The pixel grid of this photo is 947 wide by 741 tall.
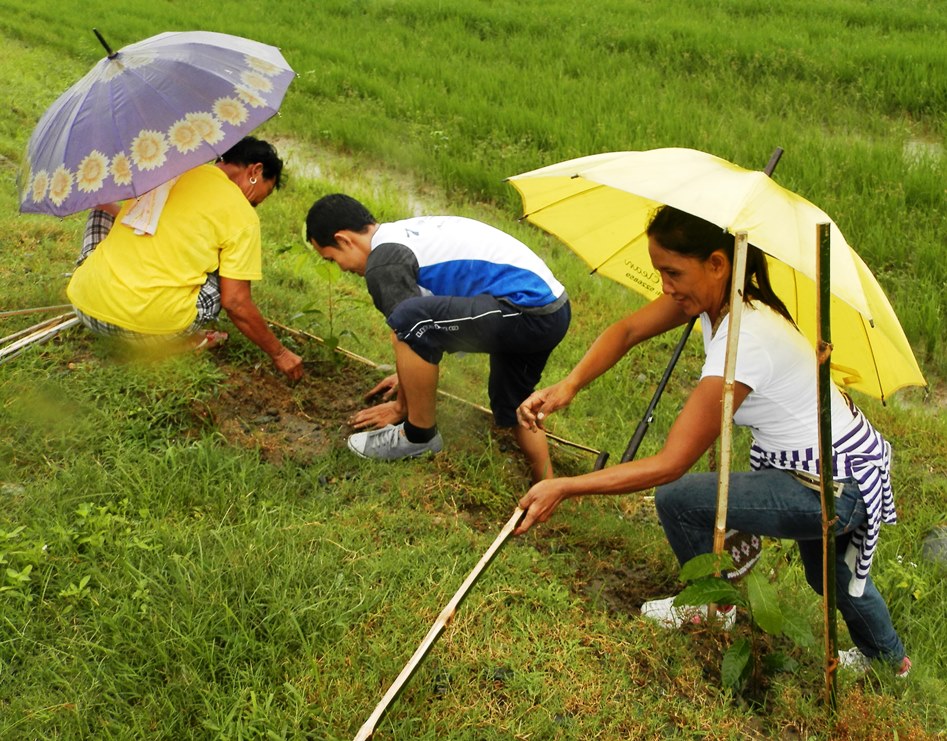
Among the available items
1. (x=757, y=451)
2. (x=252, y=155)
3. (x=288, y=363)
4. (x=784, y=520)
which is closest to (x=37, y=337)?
(x=288, y=363)

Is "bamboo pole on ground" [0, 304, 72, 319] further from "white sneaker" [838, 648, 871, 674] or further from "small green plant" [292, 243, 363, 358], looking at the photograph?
"white sneaker" [838, 648, 871, 674]

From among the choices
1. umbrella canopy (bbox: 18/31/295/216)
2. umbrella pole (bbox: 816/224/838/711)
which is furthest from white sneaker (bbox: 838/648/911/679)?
umbrella canopy (bbox: 18/31/295/216)

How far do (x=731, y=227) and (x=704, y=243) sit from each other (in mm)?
329

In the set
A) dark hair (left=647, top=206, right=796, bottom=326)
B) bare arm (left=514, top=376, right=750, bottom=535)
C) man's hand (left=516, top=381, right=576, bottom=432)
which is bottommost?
man's hand (left=516, top=381, right=576, bottom=432)

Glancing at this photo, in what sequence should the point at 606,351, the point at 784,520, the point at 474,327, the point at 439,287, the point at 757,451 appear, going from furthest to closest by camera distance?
the point at 439,287, the point at 474,327, the point at 606,351, the point at 757,451, the point at 784,520

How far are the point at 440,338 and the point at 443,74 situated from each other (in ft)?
21.4

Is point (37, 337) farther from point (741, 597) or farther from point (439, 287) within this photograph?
point (741, 597)

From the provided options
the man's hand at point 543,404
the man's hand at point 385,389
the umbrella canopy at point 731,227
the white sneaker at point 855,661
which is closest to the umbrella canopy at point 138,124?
the man's hand at point 385,389

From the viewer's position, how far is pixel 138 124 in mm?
3287

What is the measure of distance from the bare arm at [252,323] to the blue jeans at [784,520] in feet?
5.72

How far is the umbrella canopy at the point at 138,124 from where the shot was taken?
3242 millimetres

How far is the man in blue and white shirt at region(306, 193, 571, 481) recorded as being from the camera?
3.11 metres

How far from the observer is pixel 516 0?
452 inches

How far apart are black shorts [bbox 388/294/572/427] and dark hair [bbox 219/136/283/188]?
1169 millimetres
